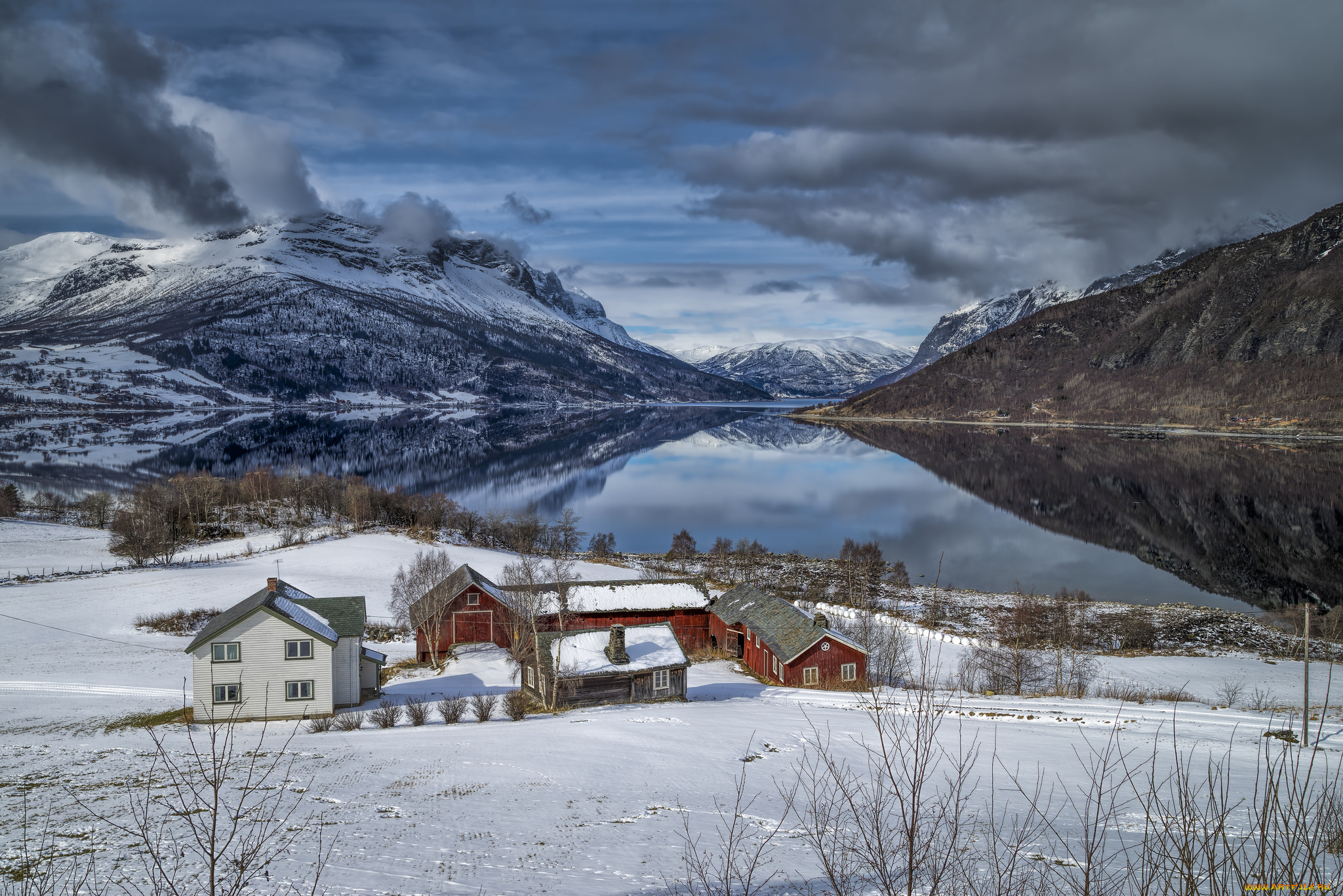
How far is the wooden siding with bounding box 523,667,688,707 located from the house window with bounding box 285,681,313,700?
7430 millimetres

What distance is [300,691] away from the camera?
24.6 metres

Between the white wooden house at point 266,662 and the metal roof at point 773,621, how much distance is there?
16.5 metres

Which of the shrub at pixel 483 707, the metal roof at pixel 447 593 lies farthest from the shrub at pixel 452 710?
the metal roof at pixel 447 593

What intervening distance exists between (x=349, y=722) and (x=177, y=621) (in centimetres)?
2060

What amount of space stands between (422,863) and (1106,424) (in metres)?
193

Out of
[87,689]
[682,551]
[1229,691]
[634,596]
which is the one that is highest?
[682,551]

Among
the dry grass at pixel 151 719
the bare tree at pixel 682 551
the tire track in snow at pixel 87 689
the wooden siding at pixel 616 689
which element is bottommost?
the wooden siding at pixel 616 689

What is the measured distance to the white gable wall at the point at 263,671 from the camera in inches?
925

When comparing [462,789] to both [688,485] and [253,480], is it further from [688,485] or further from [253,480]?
[688,485]

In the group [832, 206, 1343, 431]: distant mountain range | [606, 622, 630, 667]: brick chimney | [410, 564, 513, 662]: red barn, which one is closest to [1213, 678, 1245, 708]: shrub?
[606, 622, 630, 667]: brick chimney

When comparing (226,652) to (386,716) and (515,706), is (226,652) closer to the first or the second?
(386,716)

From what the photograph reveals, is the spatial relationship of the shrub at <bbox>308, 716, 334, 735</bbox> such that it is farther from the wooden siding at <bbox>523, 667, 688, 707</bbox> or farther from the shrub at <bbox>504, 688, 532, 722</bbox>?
the wooden siding at <bbox>523, 667, 688, 707</bbox>

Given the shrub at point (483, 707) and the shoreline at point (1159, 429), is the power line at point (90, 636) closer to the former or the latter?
the shrub at point (483, 707)

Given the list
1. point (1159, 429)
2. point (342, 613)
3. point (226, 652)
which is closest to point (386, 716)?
point (226, 652)
